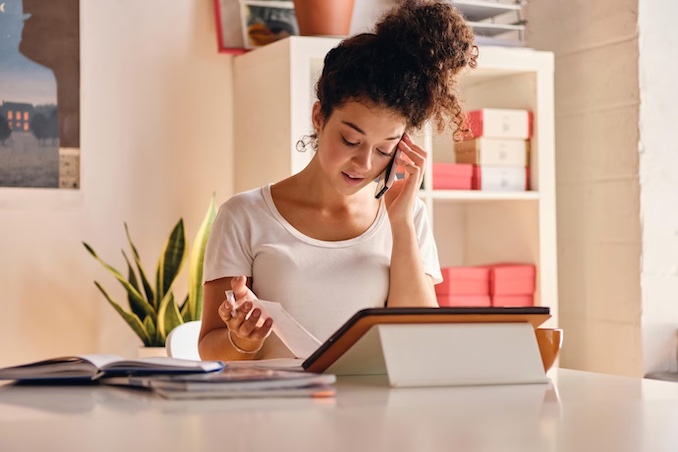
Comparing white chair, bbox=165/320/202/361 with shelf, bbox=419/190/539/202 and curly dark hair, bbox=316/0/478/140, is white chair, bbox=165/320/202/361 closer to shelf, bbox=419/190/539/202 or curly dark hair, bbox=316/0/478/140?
curly dark hair, bbox=316/0/478/140

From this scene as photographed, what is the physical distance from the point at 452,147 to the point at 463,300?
2.15 feet

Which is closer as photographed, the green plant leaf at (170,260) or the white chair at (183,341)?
the white chair at (183,341)

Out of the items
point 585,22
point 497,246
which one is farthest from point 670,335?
point 585,22

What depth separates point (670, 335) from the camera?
360 centimetres

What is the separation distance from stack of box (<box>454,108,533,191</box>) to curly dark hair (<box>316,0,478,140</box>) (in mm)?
1414

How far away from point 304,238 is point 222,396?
3.87 feet

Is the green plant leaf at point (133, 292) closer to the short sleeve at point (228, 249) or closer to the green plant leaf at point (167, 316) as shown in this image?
the green plant leaf at point (167, 316)

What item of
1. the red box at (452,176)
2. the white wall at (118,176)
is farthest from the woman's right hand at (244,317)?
the red box at (452,176)

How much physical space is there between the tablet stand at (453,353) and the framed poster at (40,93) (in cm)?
223

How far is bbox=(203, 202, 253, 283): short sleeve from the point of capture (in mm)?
2236

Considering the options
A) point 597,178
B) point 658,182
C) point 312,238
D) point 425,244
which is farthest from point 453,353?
point 597,178

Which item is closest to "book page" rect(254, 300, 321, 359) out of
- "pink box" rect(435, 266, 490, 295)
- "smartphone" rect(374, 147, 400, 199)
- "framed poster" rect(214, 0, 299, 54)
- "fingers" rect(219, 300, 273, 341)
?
"fingers" rect(219, 300, 273, 341)

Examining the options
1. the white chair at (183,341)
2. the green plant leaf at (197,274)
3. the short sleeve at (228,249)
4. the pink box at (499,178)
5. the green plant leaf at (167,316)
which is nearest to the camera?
the short sleeve at (228,249)

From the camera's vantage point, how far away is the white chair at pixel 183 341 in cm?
239
